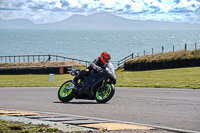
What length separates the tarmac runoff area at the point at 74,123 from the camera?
23.1 feet

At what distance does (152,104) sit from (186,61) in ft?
85.3

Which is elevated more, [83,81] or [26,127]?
[83,81]

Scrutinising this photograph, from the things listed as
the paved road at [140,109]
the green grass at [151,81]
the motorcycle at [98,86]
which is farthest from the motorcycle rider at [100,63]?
the green grass at [151,81]

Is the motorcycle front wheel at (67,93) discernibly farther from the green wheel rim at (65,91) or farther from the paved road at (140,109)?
the paved road at (140,109)

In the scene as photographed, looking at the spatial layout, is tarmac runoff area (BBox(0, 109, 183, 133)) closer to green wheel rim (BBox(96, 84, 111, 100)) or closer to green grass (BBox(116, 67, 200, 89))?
green wheel rim (BBox(96, 84, 111, 100))

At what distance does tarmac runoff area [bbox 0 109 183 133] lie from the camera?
23.1 feet

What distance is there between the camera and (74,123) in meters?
7.79

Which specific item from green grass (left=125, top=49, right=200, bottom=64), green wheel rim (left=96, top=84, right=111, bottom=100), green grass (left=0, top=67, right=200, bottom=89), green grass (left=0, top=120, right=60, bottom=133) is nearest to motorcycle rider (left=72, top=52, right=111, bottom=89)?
green wheel rim (left=96, top=84, right=111, bottom=100)

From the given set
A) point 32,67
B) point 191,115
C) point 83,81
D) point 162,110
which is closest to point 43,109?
point 83,81

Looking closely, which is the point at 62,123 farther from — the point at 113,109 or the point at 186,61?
the point at 186,61

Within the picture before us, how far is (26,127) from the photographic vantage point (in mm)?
7238

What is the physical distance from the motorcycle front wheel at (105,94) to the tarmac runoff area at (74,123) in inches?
85.3

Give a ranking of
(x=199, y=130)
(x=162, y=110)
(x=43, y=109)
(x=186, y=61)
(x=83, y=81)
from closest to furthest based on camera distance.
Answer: (x=199, y=130) → (x=162, y=110) → (x=43, y=109) → (x=83, y=81) → (x=186, y=61)

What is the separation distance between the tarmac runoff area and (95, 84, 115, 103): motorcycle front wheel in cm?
217
